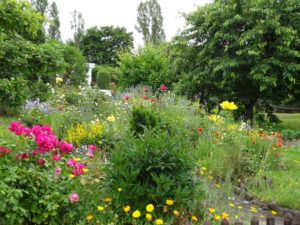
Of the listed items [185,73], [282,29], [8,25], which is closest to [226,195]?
[8,25]

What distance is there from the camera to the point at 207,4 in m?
12.0

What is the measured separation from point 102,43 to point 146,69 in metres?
30.9

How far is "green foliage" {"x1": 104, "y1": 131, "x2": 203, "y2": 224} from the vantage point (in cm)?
317

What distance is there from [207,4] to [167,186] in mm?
9958

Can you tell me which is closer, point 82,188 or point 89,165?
point 82,188

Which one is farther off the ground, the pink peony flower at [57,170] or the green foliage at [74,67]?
the green foliage at [74,67]

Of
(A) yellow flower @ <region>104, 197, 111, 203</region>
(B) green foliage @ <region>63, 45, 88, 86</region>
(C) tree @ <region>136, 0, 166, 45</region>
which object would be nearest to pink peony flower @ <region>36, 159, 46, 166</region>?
(A) yellow flower @ <region>104, 197, 111, 203</region>

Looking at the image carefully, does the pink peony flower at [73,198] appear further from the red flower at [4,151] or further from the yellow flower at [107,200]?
the red flower at [4,151]

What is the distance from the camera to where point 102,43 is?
147 ft

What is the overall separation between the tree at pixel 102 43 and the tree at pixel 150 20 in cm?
646

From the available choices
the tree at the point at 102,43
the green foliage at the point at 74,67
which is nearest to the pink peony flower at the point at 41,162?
the green foliage at the point at 74,67

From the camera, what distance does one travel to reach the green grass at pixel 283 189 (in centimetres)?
427

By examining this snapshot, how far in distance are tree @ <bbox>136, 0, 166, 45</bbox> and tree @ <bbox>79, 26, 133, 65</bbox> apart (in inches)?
254

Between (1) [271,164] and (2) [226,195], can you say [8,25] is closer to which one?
(2) [226,195]
